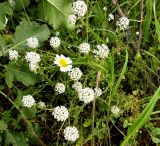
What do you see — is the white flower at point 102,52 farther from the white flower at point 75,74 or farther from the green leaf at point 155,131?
the green leaf at point 155,131

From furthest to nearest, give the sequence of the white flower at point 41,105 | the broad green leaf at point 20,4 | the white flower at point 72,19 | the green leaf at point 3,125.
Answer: the broad green leaf at point 20,4 → the white flower at point 72,19 → the white flower at point 41,105 → the green leaf at point 3,125

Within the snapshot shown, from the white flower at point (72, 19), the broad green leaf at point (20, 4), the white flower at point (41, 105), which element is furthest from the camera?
the broad green leaf at point (20, 4)

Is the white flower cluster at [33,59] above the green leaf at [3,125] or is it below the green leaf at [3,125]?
above

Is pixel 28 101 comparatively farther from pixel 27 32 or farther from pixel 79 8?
pixel 79 8

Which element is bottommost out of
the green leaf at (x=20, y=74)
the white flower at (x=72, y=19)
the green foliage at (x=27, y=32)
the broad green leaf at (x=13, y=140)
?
the broad green leaf at (x=13, y=140)

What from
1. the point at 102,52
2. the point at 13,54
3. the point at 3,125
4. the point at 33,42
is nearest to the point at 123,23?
the point at 102,52

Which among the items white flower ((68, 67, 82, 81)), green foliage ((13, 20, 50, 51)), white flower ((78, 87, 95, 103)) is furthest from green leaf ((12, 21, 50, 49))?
white flower ((78, 87, 95, 103))

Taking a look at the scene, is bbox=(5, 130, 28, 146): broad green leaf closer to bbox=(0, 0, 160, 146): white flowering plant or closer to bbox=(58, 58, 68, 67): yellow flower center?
bbox=(0, 0, 160, 146): white flowering plant

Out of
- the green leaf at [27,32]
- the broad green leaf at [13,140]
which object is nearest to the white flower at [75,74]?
the green leaf at [27,32]
